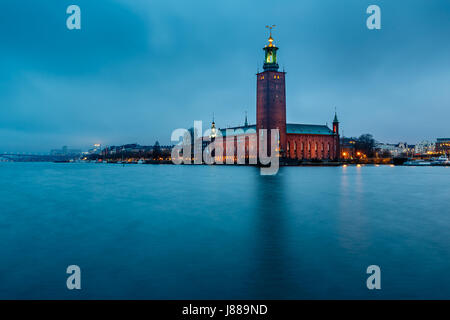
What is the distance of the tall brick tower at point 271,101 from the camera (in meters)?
91.5

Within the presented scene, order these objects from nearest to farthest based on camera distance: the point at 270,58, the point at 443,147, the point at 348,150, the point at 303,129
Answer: the point at 270,58
the point at 303,129
the point at 348,150
the point at 443,147

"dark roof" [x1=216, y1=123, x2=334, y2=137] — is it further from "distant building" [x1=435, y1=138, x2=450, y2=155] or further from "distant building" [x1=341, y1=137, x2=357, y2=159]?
"distant building" [x1=435, y1=138, x2=450, y2=155]

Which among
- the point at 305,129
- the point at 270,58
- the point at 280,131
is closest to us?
the point at 280,131

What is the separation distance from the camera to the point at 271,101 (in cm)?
9150

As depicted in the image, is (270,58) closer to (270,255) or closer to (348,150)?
(348,150)

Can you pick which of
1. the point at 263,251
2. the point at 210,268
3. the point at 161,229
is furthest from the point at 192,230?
the point at 210,268

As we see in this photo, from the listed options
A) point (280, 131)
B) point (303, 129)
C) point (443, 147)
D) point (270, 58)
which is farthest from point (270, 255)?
point (443, 147)

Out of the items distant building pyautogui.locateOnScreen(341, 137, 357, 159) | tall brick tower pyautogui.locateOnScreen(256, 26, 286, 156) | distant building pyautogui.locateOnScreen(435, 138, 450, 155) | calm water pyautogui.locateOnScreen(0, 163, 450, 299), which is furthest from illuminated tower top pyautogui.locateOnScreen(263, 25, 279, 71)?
distant building pyautogui.locateOnScreen(435, 138, 450, 155)

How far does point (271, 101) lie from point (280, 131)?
29.1 feet

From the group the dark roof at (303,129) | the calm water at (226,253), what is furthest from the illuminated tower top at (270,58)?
the calm water at (226,253)

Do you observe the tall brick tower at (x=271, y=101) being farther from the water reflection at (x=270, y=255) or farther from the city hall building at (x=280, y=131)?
the water reflection at (x=270, y=255)

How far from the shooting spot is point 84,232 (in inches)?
416

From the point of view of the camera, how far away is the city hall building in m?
91.8

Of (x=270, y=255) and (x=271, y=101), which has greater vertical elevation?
(x=271, y=101)
